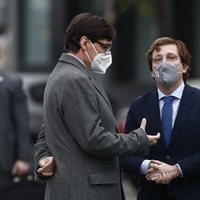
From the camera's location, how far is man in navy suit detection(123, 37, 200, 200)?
560cm

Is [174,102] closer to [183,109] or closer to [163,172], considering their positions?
[183,109]

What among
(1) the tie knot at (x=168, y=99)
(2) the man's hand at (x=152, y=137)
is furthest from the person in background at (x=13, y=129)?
(2) the man's hand at (x=152, y=137)

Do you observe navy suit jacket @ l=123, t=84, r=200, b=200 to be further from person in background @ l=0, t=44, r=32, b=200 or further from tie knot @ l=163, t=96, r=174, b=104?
person in background @ l=0, t=44, r=32, b=200

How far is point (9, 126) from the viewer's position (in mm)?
7934

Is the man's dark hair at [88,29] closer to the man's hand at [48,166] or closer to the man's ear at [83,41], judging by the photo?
the man's ear at [83,41]

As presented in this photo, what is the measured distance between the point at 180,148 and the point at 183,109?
25 centimetres

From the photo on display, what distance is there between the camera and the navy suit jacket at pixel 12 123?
7.87m

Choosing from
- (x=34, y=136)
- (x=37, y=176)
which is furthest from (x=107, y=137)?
(x=34, y=136)

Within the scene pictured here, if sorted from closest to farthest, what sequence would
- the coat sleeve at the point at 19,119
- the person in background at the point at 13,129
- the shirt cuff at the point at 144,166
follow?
the shirt cuff at the point at 144,166 → the person in background at the point at 13,129 → the coat sleeve at the point at 19,119

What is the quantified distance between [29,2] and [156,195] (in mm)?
18784

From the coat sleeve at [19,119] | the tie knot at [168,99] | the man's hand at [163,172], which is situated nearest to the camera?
the man's hand at [163,172]

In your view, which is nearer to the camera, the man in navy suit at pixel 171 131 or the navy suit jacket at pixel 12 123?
the man in navy suit at pixel 171 131

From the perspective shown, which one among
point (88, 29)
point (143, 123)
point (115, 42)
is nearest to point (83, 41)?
point (88, 29)

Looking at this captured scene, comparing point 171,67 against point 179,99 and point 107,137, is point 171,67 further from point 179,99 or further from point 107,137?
point 107,137
